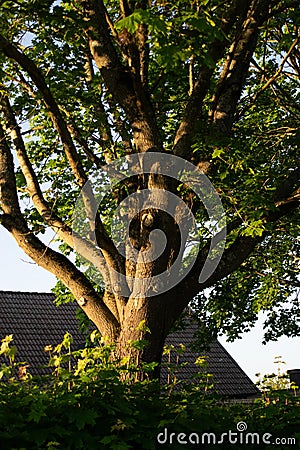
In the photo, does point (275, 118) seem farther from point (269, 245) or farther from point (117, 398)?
point (117, 398)

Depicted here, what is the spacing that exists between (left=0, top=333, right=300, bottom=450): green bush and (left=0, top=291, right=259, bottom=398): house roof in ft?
57.2

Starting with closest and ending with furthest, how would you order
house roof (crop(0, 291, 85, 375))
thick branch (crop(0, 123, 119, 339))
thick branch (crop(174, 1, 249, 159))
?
1. thick branch (crop(174, 1, 249, 159))
2. thick branch (crop(0, 123, 119, 339))
3. house roof (crop(0, 291, 85, 375))

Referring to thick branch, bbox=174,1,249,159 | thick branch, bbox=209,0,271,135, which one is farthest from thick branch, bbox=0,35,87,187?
thick branch, bbox=209,0,271,135

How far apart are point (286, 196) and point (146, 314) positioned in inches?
115

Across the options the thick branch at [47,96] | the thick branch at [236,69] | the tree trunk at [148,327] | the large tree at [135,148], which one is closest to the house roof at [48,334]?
the large tree at [135,148]

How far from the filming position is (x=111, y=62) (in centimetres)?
1026

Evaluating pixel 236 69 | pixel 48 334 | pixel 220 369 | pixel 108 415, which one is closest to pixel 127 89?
pixel 236 69

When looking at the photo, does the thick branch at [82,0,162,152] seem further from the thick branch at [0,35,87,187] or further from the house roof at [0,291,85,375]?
the house roof at [0,291,85,375]

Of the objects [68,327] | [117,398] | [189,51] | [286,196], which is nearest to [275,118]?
[286,196]

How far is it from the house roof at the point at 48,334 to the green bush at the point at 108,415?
57.2 feet

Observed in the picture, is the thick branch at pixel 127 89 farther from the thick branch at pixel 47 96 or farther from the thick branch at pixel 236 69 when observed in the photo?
the thick branch at pixel 236 69

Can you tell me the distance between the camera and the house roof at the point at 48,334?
959 inches

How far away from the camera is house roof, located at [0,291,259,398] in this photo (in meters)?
24.4

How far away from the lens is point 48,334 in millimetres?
25406
